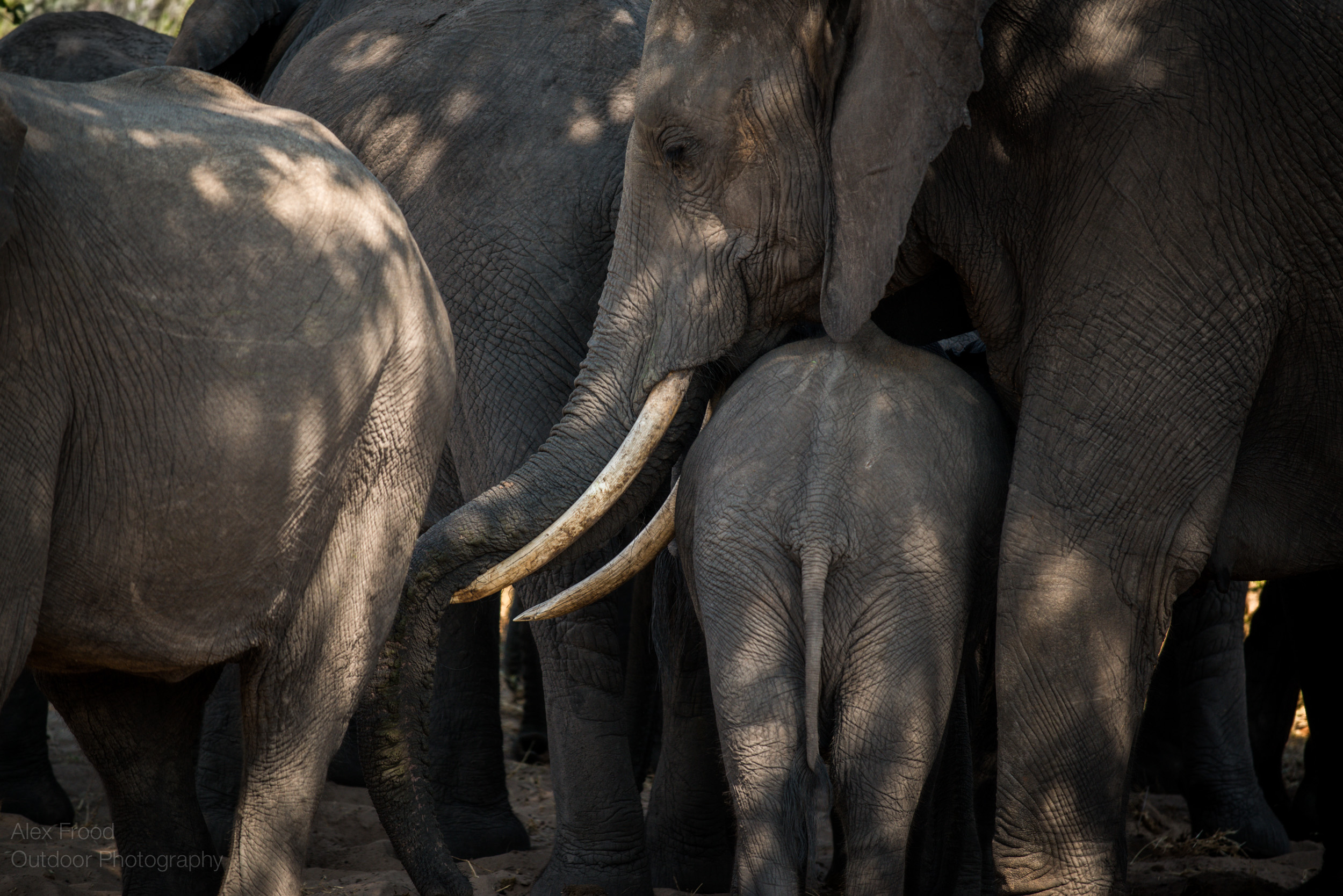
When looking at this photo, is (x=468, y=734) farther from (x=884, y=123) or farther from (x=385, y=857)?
(x=884, y=123)

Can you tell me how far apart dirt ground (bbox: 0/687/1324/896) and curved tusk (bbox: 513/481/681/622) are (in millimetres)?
1020

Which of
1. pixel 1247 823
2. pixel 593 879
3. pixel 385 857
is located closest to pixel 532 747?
pixel 385 857

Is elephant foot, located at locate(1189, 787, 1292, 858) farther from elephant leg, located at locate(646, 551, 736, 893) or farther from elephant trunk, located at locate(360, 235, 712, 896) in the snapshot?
elephant trunk, located at locate(360, 235, 712, 896)

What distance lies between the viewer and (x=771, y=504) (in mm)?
3518

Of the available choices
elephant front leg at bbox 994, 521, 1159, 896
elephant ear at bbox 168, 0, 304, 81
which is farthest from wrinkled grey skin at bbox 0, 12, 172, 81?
elephant front leg at bbox 994, 521, 1159, 896

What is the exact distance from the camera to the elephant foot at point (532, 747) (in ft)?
23.7

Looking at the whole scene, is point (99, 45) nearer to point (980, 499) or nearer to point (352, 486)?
point (352, 486)

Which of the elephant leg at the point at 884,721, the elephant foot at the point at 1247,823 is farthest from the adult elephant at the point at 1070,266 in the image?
the elephant foot at the point at 1247,823

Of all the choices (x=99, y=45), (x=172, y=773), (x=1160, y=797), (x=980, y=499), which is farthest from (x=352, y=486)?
(x=1160, y=797)

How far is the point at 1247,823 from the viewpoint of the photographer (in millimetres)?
5441

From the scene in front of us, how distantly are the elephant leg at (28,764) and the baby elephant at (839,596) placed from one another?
10.8ft

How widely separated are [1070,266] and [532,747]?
4.27 metres

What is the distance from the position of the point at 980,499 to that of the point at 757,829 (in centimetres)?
96

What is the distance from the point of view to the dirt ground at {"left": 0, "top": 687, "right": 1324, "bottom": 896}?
14.7ft
